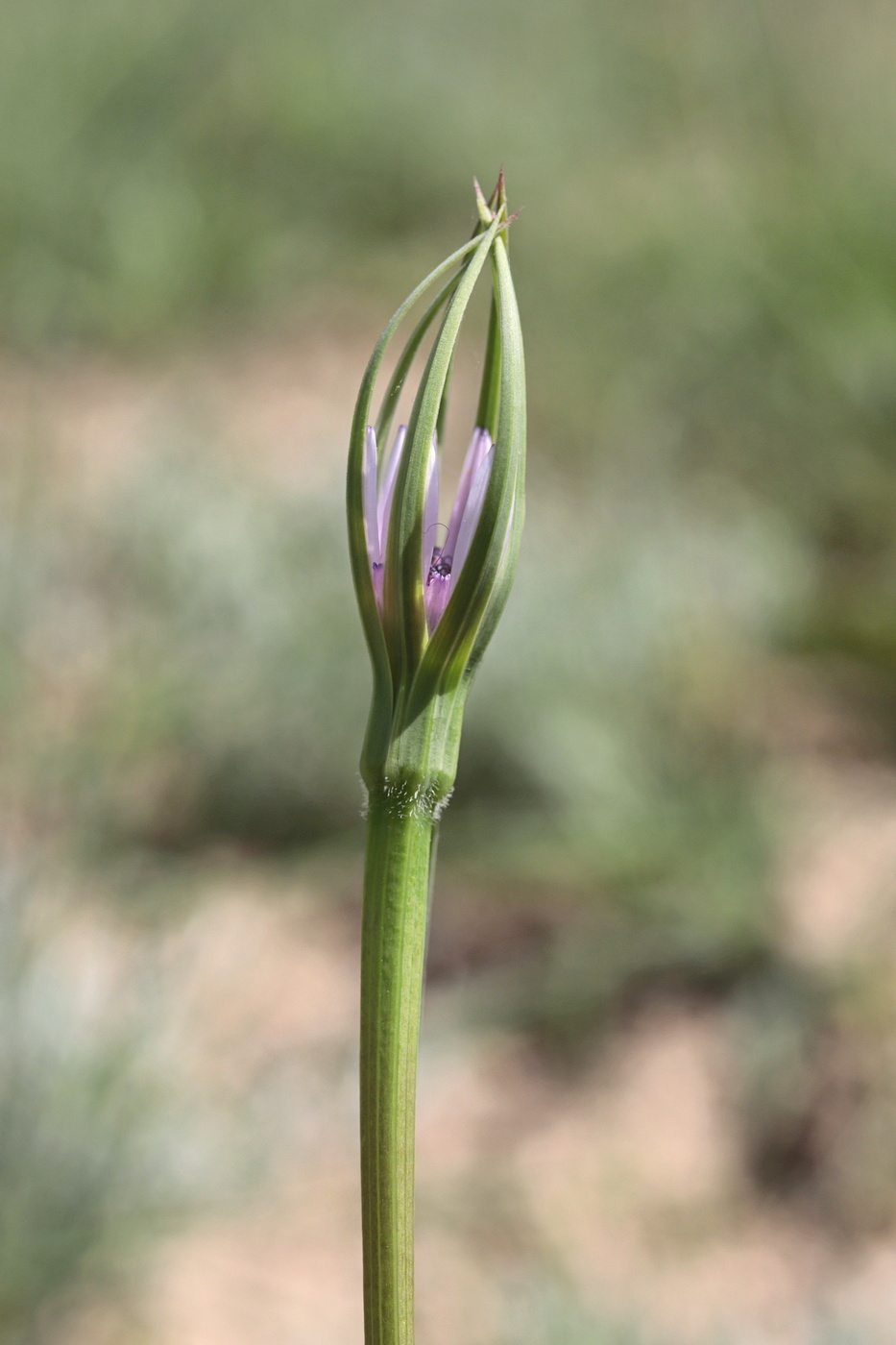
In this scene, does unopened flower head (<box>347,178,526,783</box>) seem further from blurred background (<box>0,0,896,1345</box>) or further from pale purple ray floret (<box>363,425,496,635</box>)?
blurred background (<box>0,0,896,1345</box>)

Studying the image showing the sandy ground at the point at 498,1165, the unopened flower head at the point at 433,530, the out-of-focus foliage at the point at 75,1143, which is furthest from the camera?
the sandy ground at the point at 498,1165

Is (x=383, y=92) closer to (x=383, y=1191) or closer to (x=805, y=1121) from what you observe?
(x=805, y=1121)

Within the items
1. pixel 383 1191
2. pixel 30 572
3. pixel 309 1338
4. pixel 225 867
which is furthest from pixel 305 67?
pixel 383 1191

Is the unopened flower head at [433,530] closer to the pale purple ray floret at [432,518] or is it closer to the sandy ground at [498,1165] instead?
the pale purple ray floret at [432,518]

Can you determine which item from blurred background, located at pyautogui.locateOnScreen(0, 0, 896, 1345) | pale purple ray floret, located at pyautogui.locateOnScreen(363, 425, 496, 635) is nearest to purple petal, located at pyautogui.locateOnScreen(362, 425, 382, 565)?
pale purple ray floret, located at pyautogui.locateOnScreen(363, 425, 496, 635)

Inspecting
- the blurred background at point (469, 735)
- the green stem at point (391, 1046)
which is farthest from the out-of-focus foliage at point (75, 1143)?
the green stem at point (391, 1046)

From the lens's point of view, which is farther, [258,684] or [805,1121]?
[258,684]
